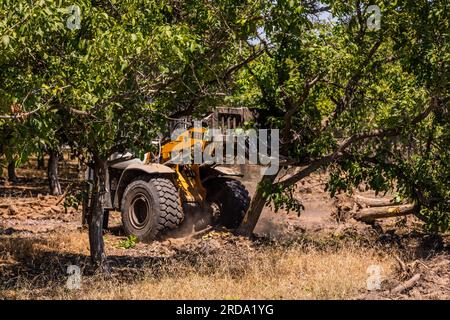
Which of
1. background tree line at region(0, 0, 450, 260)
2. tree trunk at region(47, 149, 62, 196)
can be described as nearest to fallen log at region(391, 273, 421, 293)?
background tree line at region(0, 0, 450, 260)

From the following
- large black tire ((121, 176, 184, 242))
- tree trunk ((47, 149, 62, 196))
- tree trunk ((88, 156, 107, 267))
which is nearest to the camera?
tree trunk ((88, 156, 107, 267))

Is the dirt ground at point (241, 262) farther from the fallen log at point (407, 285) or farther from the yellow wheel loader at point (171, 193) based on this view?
the yellow wheel loader at point (171, 193)

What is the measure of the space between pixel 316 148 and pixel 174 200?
3.33 m

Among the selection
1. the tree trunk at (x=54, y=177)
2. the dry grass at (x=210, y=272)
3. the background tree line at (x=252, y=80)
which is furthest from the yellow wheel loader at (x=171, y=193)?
the tree trunk at (x=54, y=177)

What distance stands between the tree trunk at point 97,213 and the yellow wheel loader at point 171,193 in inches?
106

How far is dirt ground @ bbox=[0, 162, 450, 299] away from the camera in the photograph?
26.0 ft

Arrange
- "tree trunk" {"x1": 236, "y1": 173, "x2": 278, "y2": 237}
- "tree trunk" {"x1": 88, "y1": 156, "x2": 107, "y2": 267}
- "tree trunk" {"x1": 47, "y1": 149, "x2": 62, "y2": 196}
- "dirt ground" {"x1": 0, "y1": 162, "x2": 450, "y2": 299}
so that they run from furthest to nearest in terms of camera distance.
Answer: "tree trunk" {"x1": 47, "y1": 149, "x2": 62, "y2": 196} < "tree trunk" {"x1": 236, "y1": 173, "x2": 278, "y2": 237} < "tree trunk" {"x1": 88, "y1": 156, "x2": 107, "y2": 267} < "dirt ground" {"x1": 0, "y1": 162, "x2": 450, "y2": 299}

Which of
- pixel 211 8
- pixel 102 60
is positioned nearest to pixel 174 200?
pixel 211 8

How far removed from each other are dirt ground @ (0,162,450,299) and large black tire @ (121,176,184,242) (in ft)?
0.93

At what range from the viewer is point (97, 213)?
402 inches

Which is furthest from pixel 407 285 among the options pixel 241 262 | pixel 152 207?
pixel 152 207

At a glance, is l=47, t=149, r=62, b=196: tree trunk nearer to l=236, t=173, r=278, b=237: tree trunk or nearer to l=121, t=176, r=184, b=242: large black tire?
l=121, t=176, r=184, b=242: large black tire

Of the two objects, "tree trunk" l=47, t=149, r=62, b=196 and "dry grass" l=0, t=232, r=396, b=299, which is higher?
"tree trunk" l=47, t=149, r=62, b=196
